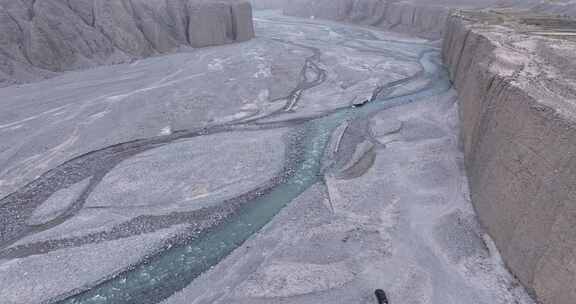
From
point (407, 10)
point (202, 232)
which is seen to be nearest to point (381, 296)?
point (202, 232)

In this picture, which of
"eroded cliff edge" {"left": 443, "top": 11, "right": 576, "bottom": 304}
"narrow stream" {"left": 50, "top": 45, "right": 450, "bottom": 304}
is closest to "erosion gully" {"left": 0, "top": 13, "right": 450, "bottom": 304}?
"narrow stream" {"left": 50, "top": 45, "right": 450, "bottom": 304}

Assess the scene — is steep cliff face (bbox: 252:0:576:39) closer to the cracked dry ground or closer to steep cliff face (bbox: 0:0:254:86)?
the cracked dry ground

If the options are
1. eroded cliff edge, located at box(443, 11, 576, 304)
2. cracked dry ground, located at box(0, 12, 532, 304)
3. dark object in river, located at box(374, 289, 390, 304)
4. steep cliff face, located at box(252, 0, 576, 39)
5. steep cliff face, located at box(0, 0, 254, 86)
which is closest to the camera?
eroded cliff edge, located at box(443, 11, 576, 304)

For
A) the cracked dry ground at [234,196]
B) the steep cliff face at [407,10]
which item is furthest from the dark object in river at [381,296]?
the steep cliff face at [407,10]

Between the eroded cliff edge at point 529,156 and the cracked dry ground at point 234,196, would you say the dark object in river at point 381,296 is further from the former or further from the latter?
the eroded cliff edge at point 529,156

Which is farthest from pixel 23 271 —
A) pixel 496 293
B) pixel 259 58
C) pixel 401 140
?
pixel 259 58

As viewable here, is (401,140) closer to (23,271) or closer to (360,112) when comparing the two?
(360,112)
